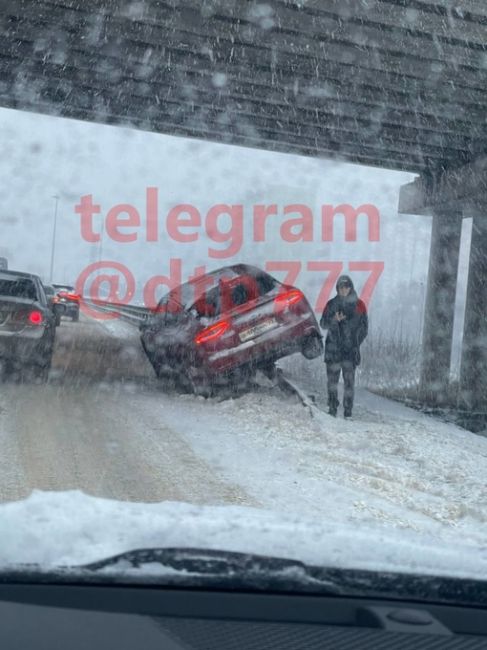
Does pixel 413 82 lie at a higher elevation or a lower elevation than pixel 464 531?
higher

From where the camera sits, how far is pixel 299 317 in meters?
11.5

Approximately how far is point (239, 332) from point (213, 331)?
0.33 meters

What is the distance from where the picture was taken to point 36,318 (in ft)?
40.0

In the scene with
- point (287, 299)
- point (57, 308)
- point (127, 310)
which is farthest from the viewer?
point (127, 310)

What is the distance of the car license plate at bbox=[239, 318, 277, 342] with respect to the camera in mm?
11336

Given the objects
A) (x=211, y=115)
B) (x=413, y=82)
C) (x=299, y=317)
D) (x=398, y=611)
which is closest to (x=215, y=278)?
(x=299, y=317)

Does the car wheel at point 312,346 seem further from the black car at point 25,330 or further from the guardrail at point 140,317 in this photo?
the black car at point 25,330

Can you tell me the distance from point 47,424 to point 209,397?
321cm

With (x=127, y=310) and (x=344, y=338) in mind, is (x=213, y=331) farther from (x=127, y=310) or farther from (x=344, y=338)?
(x=127, y=310)

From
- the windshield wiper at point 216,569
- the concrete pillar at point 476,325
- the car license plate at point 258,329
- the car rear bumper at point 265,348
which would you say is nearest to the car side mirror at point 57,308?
the car rear bumper at point 265,348

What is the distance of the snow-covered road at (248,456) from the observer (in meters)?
6.16

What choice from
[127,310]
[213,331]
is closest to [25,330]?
[213,331]

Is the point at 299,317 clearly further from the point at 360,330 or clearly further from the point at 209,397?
the point at 209,397

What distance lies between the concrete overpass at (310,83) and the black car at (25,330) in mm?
3213
